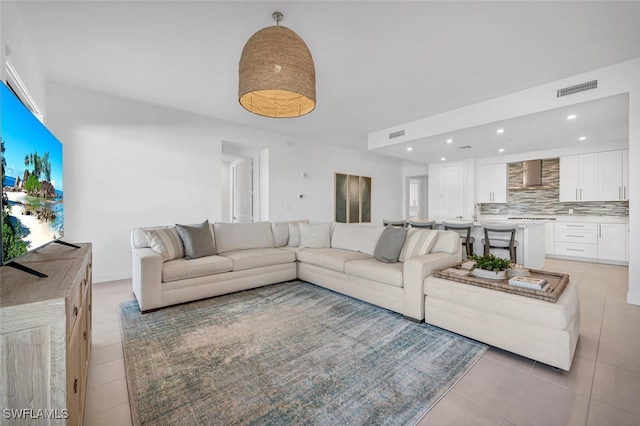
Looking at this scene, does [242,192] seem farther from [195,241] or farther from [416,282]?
[416,282]

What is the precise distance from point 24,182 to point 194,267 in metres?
1.91

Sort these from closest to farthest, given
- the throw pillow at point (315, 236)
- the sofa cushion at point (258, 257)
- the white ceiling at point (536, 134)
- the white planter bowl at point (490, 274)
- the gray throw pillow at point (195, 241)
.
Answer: the white planter bowl at point (490, 274), the gray throw pillow at point (195, 241), the sofa cushion at point (258, 257), the white ceiling at point (536, 134), the throw pillow at point (315, 236)

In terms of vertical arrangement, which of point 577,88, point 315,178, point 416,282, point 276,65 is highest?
point 577,88

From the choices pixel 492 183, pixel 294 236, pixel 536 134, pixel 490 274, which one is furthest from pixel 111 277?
pixel 492 183

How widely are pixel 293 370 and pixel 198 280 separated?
5.79 feet

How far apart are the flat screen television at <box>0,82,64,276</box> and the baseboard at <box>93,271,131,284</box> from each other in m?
2.78

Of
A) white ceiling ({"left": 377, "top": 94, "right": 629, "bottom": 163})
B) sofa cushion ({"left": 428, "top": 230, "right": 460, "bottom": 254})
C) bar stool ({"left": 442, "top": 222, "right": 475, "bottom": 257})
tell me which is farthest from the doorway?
sofa cushion ({"left": 428, "top": 230, "right": 460, "bottom": 254})

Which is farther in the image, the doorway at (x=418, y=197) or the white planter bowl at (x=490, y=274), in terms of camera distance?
the doorway at (x=418, y=197)

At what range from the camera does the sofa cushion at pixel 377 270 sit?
9.06ft

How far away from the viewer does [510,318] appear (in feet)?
6.62

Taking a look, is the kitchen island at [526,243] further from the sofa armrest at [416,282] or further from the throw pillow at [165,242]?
the throw pillow at [165,242]

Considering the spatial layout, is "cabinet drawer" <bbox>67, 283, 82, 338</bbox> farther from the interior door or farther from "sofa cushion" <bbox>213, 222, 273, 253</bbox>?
the interior door

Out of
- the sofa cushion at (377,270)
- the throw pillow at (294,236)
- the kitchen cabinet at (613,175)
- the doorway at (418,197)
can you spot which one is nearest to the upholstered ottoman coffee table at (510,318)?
the sofa cushion at (377,270)

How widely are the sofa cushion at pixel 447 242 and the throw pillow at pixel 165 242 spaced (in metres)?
3.00
